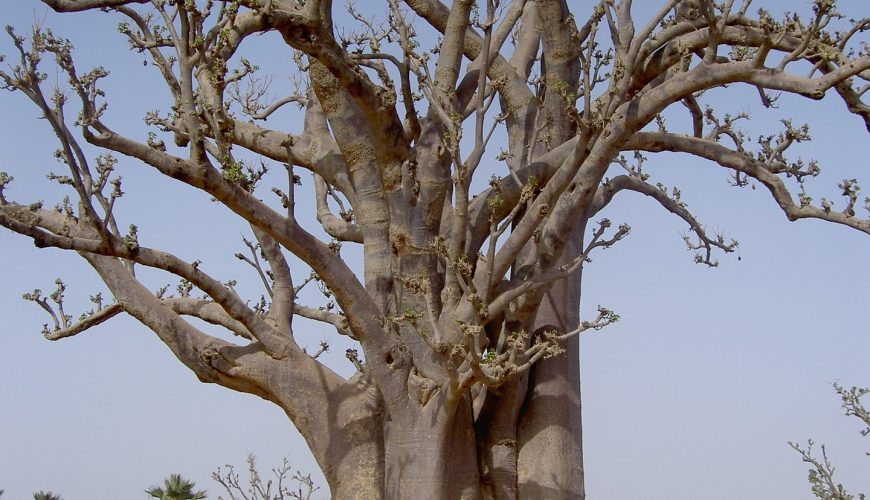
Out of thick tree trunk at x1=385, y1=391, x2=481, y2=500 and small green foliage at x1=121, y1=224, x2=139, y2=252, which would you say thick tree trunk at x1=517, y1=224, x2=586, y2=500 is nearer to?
thick tree trunk at x1=385, y1=391, x2=481, y2=500

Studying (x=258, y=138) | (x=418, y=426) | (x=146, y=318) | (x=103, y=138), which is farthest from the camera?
(x=258, y=138)

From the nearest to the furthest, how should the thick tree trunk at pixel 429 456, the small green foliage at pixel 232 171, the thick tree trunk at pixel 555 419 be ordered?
the small green foliage at pixel 232 171 < the thick tree trunk at pixel 429 456 < the thick tree trunk at pixel 555 419

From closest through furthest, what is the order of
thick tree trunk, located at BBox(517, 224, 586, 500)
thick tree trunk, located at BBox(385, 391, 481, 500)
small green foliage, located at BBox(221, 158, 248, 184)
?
small green foliage, located at BBox(221, 158, 248, 184) < thick tree trunk, located at BBox(385, 391, 481, 500) < thick tree trunk, located at BBox(517, 224, 586, 500)

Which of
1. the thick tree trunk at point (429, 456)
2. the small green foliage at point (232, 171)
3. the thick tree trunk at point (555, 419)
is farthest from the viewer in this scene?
the thick tree trunk at point (555, 419)

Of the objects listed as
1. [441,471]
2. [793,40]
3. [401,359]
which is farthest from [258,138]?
[793,40]

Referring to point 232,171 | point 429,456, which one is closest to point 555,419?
point 429,456

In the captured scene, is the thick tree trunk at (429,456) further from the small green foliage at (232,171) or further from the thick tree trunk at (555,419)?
the small green foliage at (232,171)

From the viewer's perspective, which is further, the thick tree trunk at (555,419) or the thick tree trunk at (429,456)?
the thick tree trunk at (555,419)

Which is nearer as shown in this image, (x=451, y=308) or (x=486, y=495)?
(x=451, y=308)

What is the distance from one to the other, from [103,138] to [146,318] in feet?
6.33

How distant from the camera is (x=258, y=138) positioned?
8.09 metres

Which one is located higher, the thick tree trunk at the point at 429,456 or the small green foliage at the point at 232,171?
the small green foliage at the point at 232,171

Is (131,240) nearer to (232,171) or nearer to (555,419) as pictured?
(232,171)

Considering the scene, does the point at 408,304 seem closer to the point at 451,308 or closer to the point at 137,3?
the point at 451,308
